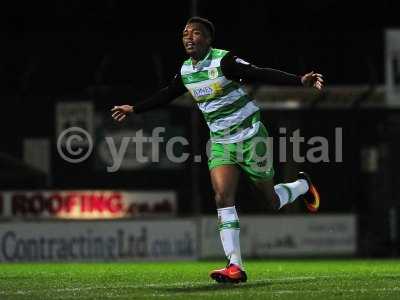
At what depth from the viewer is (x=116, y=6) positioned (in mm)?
30547

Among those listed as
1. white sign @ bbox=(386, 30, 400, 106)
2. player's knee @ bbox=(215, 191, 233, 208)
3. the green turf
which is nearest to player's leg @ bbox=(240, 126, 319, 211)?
player's knee @ bbox=(215, 191, 233, 208)

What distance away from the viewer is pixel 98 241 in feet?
60.4

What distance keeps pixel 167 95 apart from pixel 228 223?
1.36 meters

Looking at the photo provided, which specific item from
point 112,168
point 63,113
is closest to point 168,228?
point 112,168

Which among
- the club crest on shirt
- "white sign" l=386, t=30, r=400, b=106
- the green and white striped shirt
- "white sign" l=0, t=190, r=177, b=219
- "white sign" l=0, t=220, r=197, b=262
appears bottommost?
"white sign" l=0, t=220, r=197, b=262

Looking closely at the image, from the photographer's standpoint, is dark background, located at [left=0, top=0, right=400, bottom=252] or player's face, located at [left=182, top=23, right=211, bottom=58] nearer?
player's face, located at [left=182, top=23, right=211, bottom=58]

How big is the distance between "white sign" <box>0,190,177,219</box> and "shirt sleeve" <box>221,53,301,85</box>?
10986 millimetres

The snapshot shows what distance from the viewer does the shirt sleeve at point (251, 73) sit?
8469 millimetres

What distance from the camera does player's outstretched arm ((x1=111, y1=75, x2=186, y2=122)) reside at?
9.19m

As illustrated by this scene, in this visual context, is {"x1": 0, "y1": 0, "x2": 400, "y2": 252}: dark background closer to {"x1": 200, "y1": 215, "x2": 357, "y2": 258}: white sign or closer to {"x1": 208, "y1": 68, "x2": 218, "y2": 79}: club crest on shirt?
{"x1": 200, "y1": 215, "x2": 357, "y2": 258}: white sign

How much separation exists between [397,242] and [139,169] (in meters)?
6.34

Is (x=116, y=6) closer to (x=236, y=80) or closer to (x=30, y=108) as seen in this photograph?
(x=30, y=108)

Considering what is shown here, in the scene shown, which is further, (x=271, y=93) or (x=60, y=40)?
(x=60, y=40)

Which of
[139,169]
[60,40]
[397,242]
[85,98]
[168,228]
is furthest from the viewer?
[60,40]
